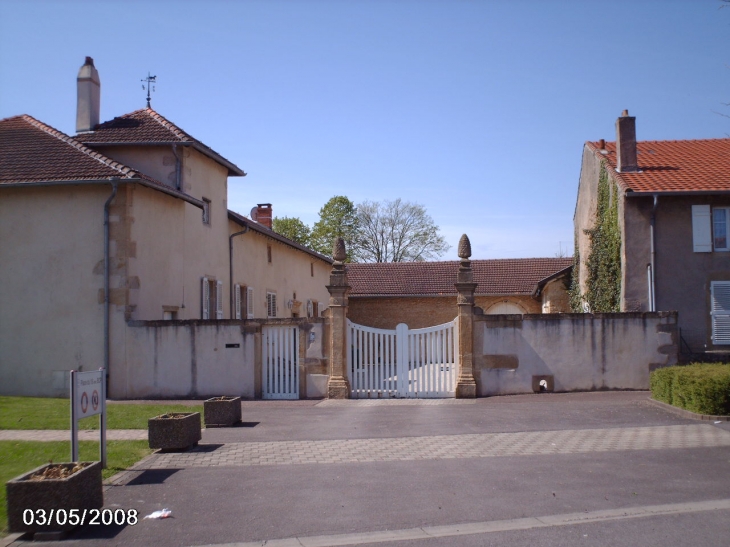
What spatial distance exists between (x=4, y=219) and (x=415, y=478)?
45.5 ft

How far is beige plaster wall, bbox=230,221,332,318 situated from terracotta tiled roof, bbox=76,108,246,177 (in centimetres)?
447

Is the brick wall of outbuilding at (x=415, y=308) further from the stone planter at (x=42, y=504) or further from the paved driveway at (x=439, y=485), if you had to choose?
the stone planter at (x=42, y=504)

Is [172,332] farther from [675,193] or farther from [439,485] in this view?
[675,193]

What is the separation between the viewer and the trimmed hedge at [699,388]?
12.8 metres

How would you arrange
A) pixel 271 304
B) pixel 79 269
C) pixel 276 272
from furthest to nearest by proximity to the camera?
1. pixel 276 272
2. pixel 271 304
3. pixel 79 269

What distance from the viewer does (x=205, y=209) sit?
73.9ft

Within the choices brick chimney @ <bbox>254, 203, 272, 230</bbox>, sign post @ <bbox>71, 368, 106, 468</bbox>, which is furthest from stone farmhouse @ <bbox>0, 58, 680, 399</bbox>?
brick chimney @ <bbox>254, 203, 272, 230</bbox>

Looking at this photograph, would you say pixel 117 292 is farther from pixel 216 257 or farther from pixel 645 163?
pixel 645 163

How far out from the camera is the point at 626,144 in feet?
77.2

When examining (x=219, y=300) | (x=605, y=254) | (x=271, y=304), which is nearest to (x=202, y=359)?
(x=219, y=300)
